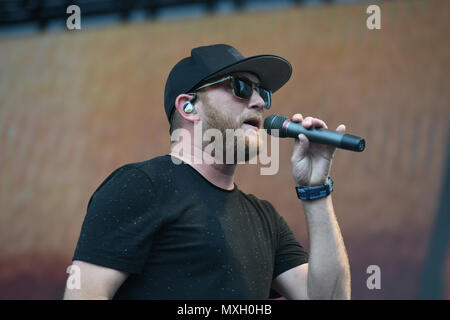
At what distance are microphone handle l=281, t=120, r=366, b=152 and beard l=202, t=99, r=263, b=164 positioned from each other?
0.12 metres

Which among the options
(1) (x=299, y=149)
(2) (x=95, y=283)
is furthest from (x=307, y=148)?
(2) (x=95, y=283)

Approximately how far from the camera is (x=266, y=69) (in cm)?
153

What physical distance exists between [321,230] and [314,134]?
0.29 m

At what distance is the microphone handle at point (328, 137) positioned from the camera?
1.20 meters

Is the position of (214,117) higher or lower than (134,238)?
higher

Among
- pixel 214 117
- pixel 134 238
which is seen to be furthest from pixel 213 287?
pixel 214 117

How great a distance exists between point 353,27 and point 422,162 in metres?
1.22

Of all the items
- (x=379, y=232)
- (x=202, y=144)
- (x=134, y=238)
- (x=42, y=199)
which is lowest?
(x=379, y=232)

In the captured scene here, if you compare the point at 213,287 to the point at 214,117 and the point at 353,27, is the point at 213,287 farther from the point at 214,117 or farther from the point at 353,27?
the point at 353,27

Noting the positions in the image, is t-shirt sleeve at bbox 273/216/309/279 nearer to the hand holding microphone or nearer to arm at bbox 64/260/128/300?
the hand holding microphone

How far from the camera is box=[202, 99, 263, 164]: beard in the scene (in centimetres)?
144


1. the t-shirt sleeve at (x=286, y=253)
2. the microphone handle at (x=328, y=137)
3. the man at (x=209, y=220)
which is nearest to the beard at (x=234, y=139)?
the man at (x=209, y=220)

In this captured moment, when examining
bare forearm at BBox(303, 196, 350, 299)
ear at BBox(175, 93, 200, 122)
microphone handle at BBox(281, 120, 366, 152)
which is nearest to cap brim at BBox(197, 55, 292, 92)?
ear at BBox(175, 93, 200, 122)

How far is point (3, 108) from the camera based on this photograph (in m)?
4.09
